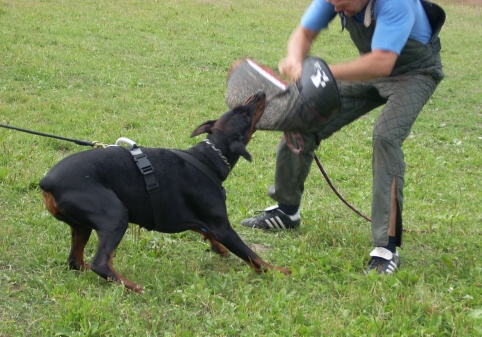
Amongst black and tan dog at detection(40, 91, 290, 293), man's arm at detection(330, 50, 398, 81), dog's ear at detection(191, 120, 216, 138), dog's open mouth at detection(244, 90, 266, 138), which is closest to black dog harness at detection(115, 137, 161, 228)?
black and tan dog at detection(40, 91, 290, 293)

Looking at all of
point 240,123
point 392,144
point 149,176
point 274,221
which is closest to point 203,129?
point 240,123

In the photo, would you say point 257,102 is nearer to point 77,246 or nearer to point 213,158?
point 213,158

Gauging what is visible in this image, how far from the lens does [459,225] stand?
19.6 feet

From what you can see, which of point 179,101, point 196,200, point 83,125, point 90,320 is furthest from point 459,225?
point 179,101

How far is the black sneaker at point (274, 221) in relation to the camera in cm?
558

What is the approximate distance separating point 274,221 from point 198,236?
2.13 ft

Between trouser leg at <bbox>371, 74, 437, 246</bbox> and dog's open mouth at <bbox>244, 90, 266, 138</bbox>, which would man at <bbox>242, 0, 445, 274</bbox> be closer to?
trouser leg at <bbox>371, 74, 437, 246</bbox>

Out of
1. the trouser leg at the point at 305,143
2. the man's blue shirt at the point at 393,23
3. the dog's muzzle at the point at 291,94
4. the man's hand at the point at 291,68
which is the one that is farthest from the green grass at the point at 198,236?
the man's blue shirt at the point at 393,23

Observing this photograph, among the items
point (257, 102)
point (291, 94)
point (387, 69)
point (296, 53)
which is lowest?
point (257, 102)

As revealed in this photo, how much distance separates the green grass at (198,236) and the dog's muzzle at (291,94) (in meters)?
0.99

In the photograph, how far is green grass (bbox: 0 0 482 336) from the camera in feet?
12.6

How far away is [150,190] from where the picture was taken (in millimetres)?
4508

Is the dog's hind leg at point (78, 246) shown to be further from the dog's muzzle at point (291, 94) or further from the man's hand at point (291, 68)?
the man's hand at point (291, 68)

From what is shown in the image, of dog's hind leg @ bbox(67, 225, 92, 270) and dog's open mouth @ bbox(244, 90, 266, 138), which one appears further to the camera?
dog's open mouth @ bbox(244, 90, 266, 138)
